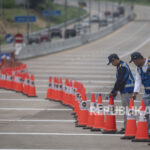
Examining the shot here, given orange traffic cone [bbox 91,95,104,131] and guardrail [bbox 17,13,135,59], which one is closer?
orange traffic cone [bbox 91,95,104,131]

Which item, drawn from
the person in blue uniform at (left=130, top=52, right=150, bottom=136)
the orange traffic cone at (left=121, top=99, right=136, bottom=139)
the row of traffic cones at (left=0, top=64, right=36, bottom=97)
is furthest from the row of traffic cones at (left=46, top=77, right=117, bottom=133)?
the row of traffic cones at (left=0, top=64, right=36, bottom=97)

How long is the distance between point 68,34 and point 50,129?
73.0m

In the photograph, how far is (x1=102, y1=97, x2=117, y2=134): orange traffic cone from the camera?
45.1 ft

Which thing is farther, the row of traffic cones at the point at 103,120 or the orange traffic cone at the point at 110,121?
the orange traffic cone at the point at 110,121

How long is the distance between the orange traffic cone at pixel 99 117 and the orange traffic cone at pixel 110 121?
313mm

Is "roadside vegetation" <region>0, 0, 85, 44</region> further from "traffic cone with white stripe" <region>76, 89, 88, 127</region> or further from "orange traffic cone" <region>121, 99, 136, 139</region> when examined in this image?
"orange traffic cone" <region>121, 99, 136, 139</region>

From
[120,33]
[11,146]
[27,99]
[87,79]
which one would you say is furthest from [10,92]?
[120,33]

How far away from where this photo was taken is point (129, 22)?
112m

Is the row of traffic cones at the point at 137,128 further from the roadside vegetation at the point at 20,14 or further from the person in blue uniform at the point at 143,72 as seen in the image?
the roadside vegetation at the point at 20,14

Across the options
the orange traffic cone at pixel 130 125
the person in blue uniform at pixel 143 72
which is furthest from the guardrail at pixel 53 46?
the person in blue uniform at pixel 143 72

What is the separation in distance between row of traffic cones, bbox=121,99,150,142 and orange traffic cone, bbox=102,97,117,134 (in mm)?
763

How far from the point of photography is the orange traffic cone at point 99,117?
46.3ft

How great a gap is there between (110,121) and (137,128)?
1.26 metres

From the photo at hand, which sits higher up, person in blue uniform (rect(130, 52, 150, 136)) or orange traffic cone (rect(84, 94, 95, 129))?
person in blue uniform (rect(130, 52, 150, 136))
